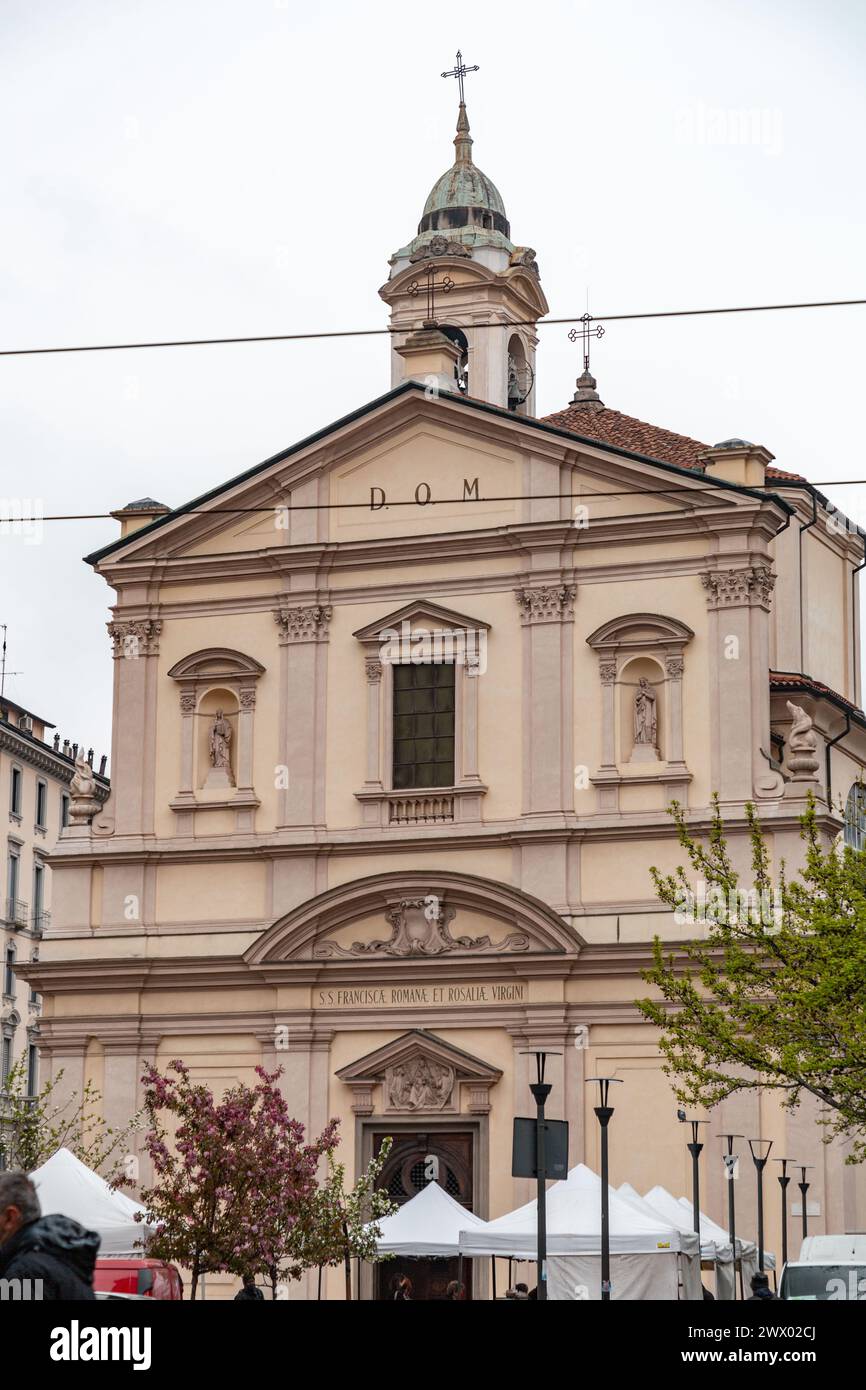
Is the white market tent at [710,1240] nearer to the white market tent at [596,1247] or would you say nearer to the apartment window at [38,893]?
the white market tent at [596,1247]

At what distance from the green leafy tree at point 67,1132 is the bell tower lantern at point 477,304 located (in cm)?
1436

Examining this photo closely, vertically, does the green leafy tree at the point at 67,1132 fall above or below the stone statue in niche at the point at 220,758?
below

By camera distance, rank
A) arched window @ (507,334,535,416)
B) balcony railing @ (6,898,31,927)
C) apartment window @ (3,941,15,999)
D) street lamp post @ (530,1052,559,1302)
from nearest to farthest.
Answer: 1. street lamp post @ (530,1052,559,1302)
2. arched window @ (507,334,535,416)
3. apartment window @ (3,941,15,999)
4. balcony railing @ (6,898,31,927)

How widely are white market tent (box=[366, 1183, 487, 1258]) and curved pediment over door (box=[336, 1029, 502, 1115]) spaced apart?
429 centimetres

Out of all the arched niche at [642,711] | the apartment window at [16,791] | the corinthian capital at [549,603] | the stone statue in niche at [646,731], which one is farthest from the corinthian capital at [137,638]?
the apartment window at [16,791]

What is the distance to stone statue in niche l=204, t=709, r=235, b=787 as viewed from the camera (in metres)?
37.2

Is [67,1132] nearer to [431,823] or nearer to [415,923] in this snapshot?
[415,923]

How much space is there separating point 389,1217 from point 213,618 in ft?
38.3

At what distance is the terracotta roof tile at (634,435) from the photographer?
132 feet

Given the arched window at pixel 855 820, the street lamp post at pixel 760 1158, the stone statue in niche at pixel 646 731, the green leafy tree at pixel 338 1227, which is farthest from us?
the arched window at pixel 855 820

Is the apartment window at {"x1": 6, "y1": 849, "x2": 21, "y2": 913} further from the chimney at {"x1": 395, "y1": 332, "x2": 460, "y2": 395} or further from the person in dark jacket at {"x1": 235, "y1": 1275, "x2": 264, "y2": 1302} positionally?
the person in dark jacket at {"x1": 235, "y1": 1275, "x2": 264, "y2": 1302}

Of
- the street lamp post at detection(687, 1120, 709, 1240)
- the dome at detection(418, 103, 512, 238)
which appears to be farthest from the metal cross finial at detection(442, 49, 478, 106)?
the street lamp post at detection(687, 1120, 709, 1240)

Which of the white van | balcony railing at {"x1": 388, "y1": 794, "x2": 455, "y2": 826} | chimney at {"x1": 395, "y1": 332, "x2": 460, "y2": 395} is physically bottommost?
the white van
